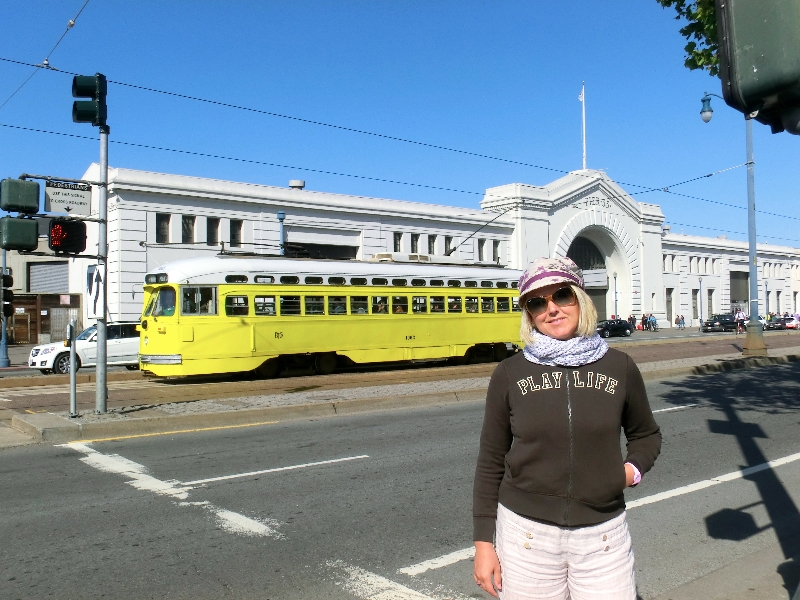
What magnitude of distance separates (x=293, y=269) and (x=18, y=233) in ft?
33.1

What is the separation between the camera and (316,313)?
21047 millimetres

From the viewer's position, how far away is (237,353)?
63.9 ft

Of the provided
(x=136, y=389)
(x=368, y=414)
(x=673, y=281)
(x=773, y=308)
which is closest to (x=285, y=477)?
(x=368, y=414)

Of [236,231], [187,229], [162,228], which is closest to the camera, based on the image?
[162,228]

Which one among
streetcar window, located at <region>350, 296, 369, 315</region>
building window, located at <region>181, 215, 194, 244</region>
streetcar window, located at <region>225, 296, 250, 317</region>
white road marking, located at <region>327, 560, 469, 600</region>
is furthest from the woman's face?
building window, located at <region>181, 215, 194, 244</region>

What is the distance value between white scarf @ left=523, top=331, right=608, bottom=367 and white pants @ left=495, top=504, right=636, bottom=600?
60cm

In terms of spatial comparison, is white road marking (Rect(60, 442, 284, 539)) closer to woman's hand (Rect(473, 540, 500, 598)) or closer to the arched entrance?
woman's hand (Rect(473, 540, 500, 598))

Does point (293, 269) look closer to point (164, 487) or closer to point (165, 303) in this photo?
point (165, 303)

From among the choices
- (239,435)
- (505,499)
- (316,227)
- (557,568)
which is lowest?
(239,435)

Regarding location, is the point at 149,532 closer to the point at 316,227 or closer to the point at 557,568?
A: the point at 557,568

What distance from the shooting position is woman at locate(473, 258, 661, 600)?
9.27 ft

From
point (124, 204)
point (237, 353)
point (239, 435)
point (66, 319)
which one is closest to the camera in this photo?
point (239, 435)

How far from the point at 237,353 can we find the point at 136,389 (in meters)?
3.01

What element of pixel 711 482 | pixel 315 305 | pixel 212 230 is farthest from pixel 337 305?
pixel 212 230
